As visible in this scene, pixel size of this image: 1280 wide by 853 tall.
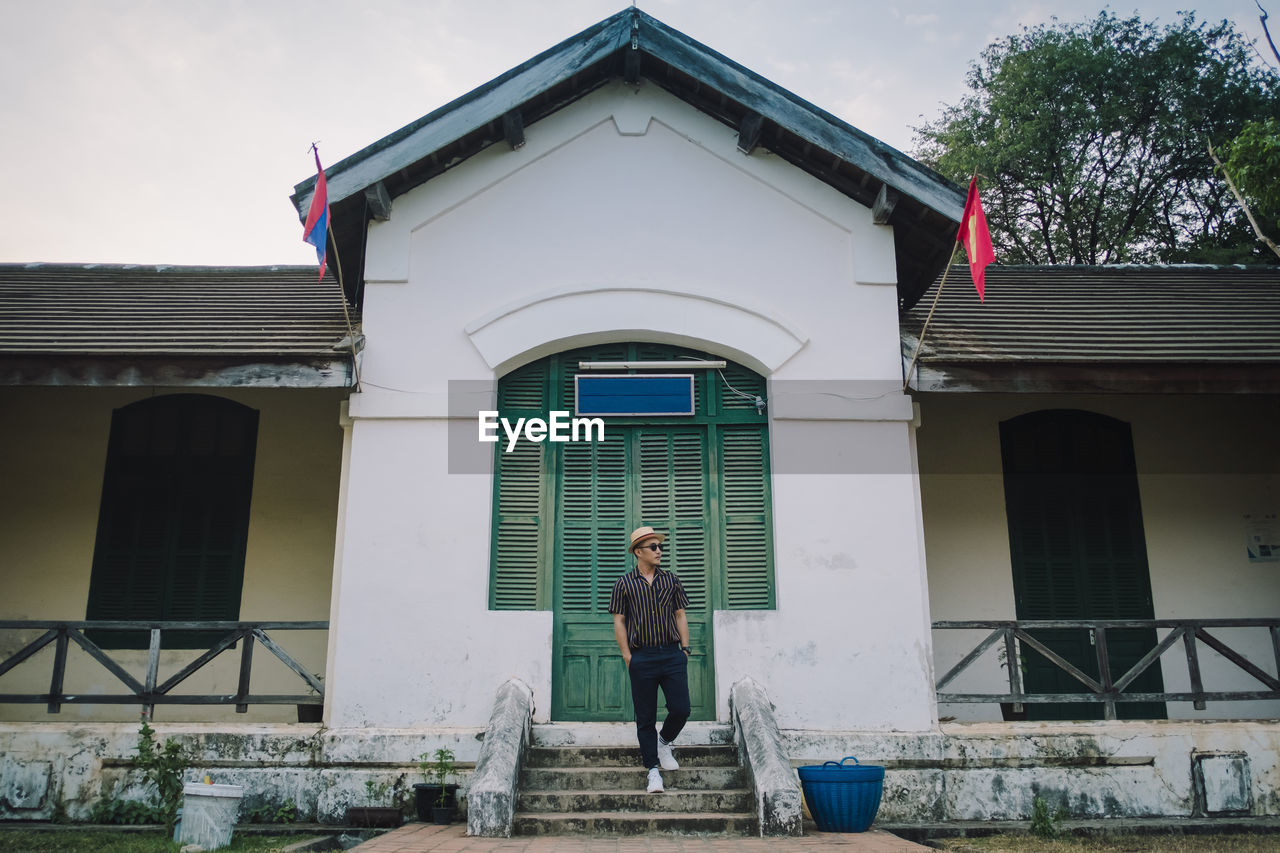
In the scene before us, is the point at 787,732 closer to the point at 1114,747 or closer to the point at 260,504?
the point at 1114,747

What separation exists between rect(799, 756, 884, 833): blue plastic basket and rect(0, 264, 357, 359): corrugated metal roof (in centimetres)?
459

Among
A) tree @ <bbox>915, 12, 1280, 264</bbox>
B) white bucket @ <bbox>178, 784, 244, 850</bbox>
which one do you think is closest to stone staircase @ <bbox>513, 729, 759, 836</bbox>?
white bucket @ <bbox>178, 784, 244, 850</bbox>

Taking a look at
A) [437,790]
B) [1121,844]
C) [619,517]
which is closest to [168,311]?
[619,517]

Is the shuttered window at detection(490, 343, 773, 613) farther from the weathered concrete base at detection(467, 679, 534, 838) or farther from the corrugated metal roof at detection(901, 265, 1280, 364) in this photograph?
the corrugated metal roof at detection(901, 265, 1280, 364)

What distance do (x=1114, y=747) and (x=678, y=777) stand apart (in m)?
3.24

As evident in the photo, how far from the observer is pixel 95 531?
894cm

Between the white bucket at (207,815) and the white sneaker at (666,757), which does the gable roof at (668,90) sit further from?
the white sneaker at (666,757)

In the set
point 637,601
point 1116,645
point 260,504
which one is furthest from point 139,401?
point 1116,645

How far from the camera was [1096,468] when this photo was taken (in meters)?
9.34

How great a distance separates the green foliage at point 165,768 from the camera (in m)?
6.58

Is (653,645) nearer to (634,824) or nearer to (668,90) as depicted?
(634,824)

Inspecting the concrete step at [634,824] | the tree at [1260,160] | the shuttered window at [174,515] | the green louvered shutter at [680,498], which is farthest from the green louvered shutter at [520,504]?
Answer: the tree at [1260,160]

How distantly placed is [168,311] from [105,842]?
15.8 feet

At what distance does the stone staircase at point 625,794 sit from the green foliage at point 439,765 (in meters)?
0.61
